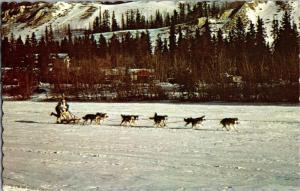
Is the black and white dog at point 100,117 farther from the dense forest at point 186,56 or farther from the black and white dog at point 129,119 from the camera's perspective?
the dense forest at point 186,56

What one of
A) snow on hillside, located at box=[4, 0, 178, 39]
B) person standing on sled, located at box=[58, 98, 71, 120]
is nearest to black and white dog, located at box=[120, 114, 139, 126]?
person standing on sled, located at box=[58, 98, 71, 120]

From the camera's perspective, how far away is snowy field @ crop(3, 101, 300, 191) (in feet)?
23.6

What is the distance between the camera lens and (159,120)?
7.52 m

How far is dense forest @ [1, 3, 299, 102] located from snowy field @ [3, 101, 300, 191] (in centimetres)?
25

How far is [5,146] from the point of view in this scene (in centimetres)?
764

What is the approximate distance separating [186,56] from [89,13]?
1.37 m

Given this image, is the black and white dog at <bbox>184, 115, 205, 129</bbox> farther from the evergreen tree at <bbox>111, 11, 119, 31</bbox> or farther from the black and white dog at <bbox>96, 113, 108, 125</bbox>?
the evergreen tree at <bbox>111, 11, 119, 31</bbox>

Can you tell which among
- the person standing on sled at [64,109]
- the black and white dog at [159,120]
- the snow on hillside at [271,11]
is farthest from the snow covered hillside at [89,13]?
the black and white dog at [159,120]

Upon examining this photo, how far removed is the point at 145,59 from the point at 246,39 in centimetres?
131

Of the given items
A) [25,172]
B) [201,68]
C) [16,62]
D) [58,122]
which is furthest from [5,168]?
[201,68]

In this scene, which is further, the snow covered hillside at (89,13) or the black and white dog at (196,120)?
the black and white dog at (196,120)

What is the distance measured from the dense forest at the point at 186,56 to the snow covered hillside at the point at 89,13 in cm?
7

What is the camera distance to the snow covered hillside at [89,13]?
24.2ft

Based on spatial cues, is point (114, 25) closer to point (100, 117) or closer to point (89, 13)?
point (89, 13)
